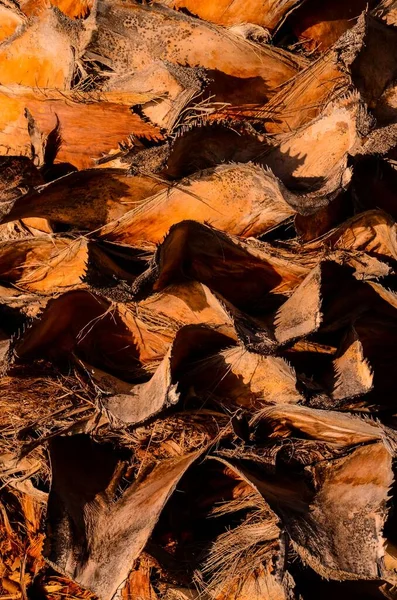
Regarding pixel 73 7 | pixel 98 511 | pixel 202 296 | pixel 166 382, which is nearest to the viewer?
pixel 166 382

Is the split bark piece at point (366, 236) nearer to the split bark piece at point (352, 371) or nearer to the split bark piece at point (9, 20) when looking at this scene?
the split bark piece at point (352, 371)

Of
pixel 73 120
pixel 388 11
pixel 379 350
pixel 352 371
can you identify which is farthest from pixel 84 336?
pixel 388 11

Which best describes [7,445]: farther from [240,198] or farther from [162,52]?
[162,52]

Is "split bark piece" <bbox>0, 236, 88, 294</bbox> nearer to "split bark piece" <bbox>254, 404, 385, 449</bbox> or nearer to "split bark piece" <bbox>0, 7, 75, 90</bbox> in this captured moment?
"split bark piece" <bbox>0, 7, 75, 90</bbox>

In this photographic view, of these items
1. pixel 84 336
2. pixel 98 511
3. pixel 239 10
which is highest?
pixel 239 10

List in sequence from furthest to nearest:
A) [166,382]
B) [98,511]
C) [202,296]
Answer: [98,511] → [202,296] → [166,382]

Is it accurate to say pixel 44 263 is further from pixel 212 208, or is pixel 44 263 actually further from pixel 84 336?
pixel 212 208

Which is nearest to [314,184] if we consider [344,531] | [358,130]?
[358,130]
